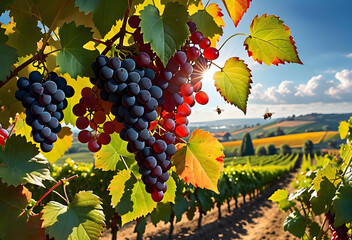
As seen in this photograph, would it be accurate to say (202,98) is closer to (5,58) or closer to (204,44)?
(204,44)

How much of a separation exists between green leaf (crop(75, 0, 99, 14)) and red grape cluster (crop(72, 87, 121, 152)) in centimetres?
26

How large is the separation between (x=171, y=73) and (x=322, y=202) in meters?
2.37

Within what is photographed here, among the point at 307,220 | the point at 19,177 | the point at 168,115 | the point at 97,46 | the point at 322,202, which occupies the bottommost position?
the point at 307,220

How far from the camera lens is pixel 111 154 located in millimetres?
1496

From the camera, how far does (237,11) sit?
3.35ft

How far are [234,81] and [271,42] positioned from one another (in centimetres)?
19

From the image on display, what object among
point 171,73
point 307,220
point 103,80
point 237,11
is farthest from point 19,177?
point 307,220

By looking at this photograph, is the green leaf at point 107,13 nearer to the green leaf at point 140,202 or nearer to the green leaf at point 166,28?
the green leaf at point 166,28

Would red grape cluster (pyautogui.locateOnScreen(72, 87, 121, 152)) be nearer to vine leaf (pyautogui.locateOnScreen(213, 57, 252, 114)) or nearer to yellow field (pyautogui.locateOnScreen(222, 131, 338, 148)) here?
vine leaf (pyautogui.locateOnScreen(213, 57, 252, 114))

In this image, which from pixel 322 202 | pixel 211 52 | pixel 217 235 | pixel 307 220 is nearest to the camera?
pixel 211 52

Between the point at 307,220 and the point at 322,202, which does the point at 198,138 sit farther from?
the point at 307,220

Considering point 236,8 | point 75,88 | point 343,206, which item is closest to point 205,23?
point 236,8

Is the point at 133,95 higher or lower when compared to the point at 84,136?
higher

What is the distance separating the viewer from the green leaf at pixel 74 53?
2.74 feet
